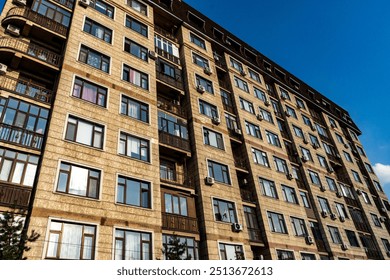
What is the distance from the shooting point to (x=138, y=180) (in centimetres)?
1585

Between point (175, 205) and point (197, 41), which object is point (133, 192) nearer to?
point (175, 205)

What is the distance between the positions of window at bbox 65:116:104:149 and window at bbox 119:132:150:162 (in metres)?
1.22

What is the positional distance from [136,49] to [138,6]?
5731mm

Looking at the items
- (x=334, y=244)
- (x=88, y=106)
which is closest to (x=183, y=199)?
(x=88, y=106)

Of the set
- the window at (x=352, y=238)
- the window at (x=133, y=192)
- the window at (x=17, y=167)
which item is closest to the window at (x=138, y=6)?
the window at (x=133, y=192)

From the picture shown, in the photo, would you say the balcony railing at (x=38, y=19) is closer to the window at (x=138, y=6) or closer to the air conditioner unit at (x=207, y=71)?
the window at (x=138, y=6)

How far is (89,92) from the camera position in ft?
55.3

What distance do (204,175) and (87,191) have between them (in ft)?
25.9

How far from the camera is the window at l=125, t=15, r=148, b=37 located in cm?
2275

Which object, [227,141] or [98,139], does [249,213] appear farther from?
[98,139]

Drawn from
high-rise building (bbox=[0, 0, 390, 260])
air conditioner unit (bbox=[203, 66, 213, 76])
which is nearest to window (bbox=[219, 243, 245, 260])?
high-rise building (bbox=[0, 0, 390, 260])

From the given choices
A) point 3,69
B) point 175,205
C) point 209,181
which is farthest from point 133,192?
point 3,69

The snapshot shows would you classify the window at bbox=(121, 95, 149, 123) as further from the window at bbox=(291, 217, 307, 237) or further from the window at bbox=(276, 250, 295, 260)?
the window at bbox=(291, 217, 307, 237)

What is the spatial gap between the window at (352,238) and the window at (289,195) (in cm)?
725
